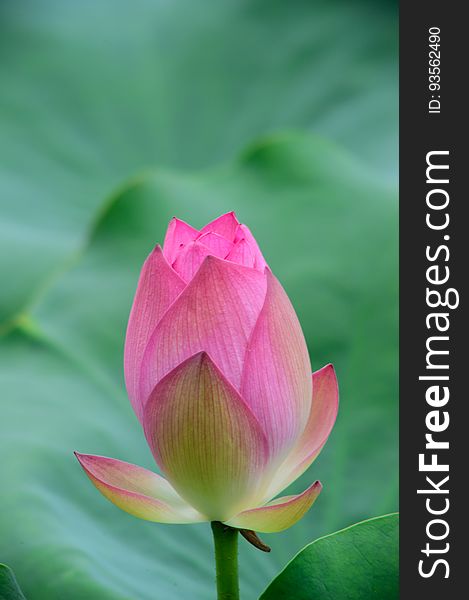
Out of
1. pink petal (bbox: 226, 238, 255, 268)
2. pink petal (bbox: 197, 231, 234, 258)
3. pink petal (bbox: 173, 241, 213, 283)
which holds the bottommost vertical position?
pink petal (bbox: 173, 241, 213, 283)

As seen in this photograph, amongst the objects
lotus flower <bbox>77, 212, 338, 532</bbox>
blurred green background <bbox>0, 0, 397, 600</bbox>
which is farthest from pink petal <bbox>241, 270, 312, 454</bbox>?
blurred green background <bbox>0, 0, 397, 600</bbox>

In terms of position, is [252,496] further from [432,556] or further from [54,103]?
[54,103]

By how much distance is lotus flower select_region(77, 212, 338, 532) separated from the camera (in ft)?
1.38

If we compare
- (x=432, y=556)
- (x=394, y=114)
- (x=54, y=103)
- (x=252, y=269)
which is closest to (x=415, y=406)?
(x=432, y=556)

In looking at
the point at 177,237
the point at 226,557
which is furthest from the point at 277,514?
the point at 177,237

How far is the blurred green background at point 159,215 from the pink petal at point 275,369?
189 millimetres

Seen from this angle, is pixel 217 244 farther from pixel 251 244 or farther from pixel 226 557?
pixel 226 557

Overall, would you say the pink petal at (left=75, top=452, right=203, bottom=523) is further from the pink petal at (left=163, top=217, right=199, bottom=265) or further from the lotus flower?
the pink petal at (left=163, top=217, right=199, bottom=265)

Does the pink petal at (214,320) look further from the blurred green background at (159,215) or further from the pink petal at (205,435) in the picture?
the blurred green background at (159,215)

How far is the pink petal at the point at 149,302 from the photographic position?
434 millimetres

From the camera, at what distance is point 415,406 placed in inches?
23.6

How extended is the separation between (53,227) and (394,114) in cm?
44

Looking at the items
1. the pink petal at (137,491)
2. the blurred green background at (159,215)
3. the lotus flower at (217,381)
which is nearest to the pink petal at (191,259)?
the lotus flower at (217,381)

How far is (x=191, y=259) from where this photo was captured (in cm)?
44
